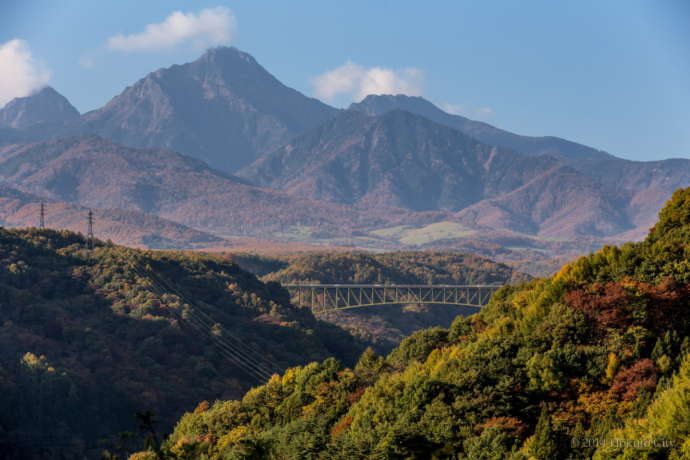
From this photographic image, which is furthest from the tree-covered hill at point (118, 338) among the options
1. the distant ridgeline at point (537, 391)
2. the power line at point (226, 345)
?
the distant ridgeline at point (537, 391)

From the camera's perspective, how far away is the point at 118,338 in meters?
103

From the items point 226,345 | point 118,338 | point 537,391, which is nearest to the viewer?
point 537,391

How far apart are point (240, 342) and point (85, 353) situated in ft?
67.4

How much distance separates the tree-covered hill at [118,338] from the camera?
78.4 metres

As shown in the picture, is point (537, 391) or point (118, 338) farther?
point (118, 338)

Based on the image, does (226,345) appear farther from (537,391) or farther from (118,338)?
(537,391)

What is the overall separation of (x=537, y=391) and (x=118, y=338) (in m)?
65.4

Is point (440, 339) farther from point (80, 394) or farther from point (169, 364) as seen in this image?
point (169, 364)

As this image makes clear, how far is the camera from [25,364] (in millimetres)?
85938

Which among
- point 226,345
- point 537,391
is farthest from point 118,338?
point 537,391

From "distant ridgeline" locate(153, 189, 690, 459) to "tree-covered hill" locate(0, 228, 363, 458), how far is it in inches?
851

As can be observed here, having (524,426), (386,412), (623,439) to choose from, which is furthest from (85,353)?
(623,439)

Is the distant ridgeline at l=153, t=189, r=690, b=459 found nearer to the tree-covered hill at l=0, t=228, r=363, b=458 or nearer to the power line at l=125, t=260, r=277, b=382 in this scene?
the tree-covered hill at l=0, t=228, r=363, b=458

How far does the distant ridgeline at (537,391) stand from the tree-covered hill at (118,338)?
21610mm
